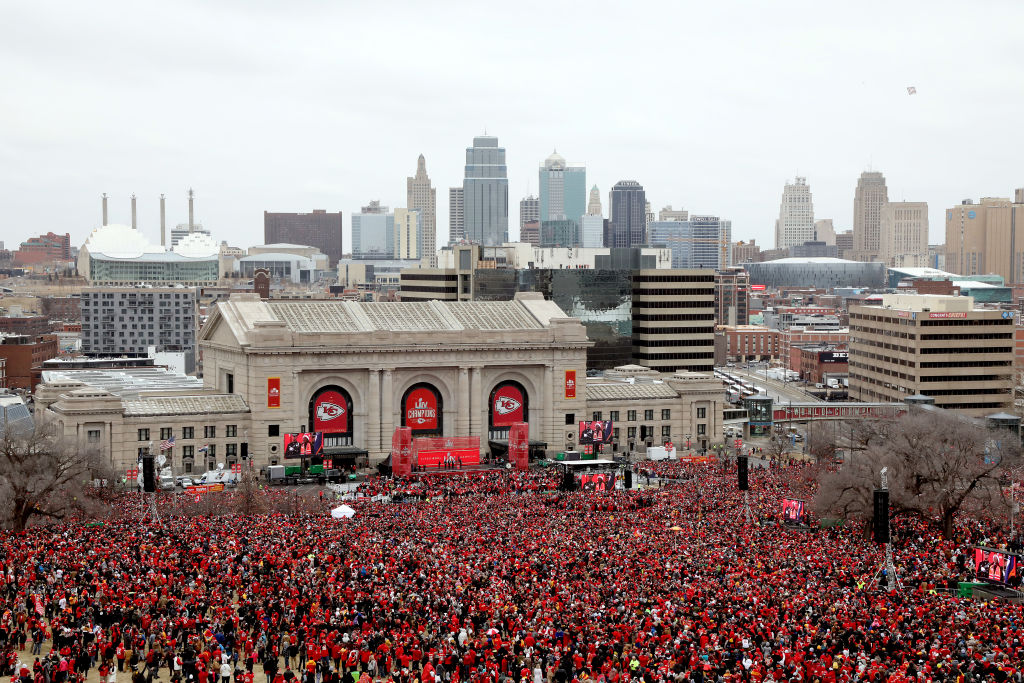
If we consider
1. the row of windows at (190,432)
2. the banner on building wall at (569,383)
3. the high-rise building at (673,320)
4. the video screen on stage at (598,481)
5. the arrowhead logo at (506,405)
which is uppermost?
the high-rise building at (673,320)

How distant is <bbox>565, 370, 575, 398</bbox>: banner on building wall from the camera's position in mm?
122250

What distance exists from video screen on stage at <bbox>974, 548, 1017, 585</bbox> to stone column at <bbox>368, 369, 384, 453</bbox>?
201 ft

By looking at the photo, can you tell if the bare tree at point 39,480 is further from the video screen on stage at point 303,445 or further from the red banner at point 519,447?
the red banner at point 519,447

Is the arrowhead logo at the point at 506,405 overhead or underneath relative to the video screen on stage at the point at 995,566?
overhead

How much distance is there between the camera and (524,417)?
401ft

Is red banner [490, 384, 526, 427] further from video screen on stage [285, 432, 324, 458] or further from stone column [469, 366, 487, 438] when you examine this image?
video screen on stage [285, 432, 324, 458]

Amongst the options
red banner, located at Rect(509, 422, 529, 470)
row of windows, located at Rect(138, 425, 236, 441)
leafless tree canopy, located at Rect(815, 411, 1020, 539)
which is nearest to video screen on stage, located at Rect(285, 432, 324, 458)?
row of windows, located at Rect(138, 425, 236, 441)

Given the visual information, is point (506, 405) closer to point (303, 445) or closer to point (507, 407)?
point (507, 407)

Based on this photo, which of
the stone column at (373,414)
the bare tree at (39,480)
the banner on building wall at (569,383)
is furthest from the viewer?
the banner on building wall at (569,383)

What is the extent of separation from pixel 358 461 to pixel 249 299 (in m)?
A: 19.3

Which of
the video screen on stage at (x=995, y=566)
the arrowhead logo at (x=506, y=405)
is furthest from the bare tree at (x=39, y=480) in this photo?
the video screen on stage at (x=995, y=566)

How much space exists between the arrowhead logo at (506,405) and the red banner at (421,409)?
572 cm

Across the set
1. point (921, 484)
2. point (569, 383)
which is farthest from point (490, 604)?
point (569, 383)

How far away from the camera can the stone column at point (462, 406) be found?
11831cm
